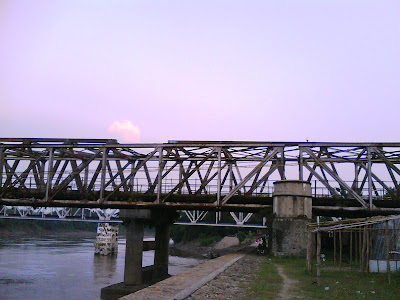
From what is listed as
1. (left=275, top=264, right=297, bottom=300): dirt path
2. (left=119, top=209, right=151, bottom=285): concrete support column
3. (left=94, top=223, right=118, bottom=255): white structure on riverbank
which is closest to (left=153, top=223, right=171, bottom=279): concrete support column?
(left=119, top=209, right=151, bottom=285): concrete support column

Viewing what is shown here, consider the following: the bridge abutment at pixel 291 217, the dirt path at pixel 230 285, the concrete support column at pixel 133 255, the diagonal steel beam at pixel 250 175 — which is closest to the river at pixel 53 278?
the concrete support column at pixel 133 255

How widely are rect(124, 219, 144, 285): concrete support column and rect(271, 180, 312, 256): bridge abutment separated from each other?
383 inches

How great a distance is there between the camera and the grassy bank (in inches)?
519

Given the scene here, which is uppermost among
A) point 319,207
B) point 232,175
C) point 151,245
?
point 232,175

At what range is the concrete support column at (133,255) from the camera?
2880cm

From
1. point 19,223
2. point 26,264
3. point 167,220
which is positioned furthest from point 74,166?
point 19,223

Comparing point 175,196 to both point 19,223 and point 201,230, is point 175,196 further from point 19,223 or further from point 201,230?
point 19,223

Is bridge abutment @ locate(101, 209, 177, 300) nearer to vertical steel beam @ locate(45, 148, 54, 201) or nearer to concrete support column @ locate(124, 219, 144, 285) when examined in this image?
concrete support column @ locate(124, 219, 144, 285)

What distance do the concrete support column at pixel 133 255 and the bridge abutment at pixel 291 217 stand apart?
9733mm

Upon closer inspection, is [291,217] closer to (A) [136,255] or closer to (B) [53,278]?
(A) [136,255]

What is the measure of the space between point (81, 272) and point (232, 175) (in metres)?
22.2

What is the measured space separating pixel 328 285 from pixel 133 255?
55.4ft

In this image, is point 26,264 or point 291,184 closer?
point 291,184

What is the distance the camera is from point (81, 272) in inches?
1740
